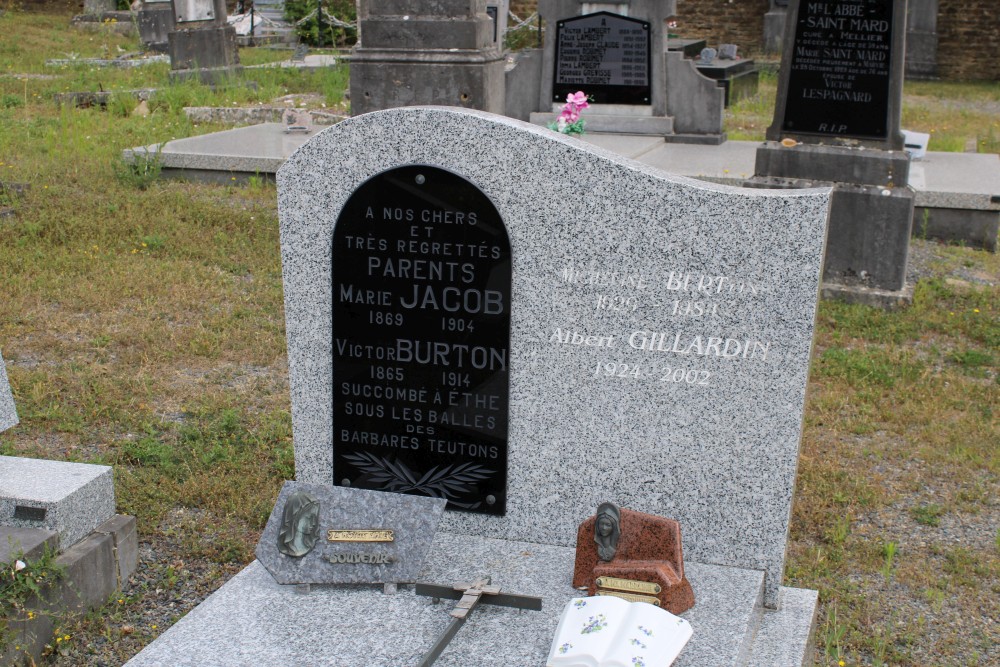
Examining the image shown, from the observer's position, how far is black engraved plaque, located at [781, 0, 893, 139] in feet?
20.1

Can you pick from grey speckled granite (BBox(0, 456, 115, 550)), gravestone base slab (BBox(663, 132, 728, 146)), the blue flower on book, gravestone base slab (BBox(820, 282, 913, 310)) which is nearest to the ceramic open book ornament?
the blue flower on book

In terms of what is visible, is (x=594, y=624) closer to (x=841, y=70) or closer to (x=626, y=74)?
(x=841, y=70)

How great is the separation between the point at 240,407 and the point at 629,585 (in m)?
2.54

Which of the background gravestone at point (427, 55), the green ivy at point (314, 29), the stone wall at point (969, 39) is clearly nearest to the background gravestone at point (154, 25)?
the green ivy at point (314, 29)

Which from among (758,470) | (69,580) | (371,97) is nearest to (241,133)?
(371,97)

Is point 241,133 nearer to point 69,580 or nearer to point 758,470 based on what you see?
point 69,580

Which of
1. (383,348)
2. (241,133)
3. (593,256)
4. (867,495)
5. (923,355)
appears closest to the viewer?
(593,256)

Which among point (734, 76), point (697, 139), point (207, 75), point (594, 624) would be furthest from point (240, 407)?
point (734, 76)

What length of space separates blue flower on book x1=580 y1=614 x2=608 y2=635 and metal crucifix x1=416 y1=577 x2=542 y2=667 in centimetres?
23

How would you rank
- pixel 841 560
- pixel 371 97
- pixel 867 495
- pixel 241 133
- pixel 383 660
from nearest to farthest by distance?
pixel 383 660 < pixel 841 560 < pixel 867 495 < pixel 371 97 < pixel 241 133

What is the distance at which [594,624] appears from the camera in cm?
230

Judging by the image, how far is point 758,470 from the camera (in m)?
2.72

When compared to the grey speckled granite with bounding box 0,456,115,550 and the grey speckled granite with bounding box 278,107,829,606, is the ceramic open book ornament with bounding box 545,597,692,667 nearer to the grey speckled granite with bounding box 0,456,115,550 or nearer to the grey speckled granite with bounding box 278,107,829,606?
the grey speckled granite with bounding box 278,107,829,606

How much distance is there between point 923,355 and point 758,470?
3.10 metres
